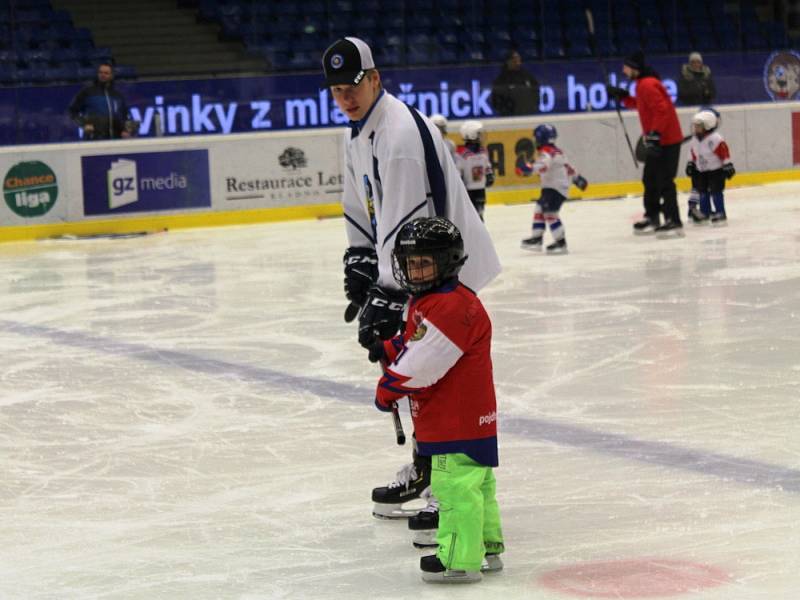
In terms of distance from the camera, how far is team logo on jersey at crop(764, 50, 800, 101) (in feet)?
55.1

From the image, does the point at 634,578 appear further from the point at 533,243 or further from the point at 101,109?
the point at 101,109

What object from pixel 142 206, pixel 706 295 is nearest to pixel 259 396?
pixel 706 295

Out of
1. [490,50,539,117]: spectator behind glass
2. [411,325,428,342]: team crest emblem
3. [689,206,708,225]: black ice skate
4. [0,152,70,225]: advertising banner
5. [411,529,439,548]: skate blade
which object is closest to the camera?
[411,325,428,342]: team crest emblem

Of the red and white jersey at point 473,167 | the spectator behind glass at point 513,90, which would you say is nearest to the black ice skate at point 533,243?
the red and white jersey at point 473,167

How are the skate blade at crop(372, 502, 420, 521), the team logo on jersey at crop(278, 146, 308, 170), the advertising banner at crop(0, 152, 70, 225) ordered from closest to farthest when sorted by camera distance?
1. the skate blade at crop(372, 502, 420, 521)
2. the advertising banner at crop(0, 152, 70, 225)
3. the team logo on jersey at crop(278, 146, 308, 170)

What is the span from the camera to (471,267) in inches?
163

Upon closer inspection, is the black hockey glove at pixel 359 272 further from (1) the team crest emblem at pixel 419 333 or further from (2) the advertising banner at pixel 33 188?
(2) the advertising banner at pixel 33 188

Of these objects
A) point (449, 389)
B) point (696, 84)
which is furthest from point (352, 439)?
point (696, 84)

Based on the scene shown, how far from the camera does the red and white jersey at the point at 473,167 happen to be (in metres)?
11.8

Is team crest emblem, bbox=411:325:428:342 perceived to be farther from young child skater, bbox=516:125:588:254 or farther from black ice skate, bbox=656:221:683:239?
black ice skate, bbox=656:221:683:239

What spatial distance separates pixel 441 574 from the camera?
3721 millimetres

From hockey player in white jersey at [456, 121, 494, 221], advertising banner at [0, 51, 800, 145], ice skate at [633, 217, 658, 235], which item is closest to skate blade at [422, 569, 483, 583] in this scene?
hockey player in white jersey at [456, 121, 494, 221]

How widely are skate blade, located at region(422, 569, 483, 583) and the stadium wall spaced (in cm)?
1045

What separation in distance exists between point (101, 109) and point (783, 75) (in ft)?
25.3
